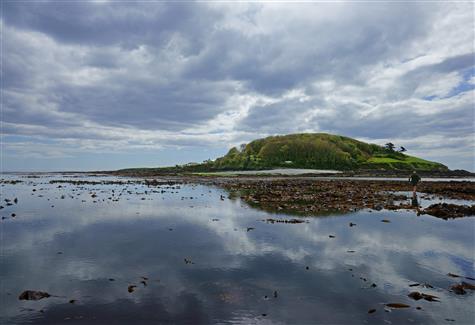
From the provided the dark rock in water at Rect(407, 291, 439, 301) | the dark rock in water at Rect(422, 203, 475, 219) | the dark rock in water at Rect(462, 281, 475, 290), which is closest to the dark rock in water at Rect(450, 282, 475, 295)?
the dark rock in water at Rect(462, 281, 475, 290)

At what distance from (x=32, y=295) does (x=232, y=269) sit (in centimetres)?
636

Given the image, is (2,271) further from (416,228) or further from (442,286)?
(416,228)

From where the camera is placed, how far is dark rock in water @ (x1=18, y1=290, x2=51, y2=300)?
9.43m

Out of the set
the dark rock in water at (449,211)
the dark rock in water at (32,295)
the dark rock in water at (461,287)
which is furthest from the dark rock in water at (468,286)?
the dark rock in water at (449,211)

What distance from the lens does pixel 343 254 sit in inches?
564

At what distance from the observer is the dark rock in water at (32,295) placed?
30.9ft

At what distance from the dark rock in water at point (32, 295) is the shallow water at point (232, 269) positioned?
0.20m

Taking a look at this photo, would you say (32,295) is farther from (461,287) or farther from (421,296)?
(461,287)

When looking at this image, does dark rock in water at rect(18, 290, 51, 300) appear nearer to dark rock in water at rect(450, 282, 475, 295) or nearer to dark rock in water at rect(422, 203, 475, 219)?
dark rock in water at rect(450, 282, 475, 295)

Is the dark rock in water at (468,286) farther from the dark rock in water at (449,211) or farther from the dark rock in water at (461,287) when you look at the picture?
the dark rock in water at (449,211)

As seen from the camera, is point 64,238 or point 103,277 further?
point 64,238

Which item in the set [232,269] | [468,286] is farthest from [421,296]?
[232,269]

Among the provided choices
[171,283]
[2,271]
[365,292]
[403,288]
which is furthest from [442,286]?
[2,271]

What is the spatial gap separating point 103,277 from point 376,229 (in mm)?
15294
